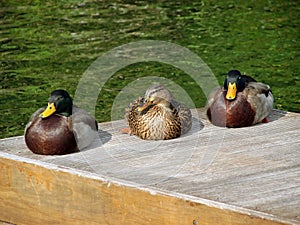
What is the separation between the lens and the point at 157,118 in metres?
5.46

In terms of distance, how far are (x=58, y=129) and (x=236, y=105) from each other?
4.19 feet

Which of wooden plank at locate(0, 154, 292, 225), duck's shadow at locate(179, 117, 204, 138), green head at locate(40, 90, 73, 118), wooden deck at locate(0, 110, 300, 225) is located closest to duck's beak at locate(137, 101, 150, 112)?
wooden deck at locate(0, 110, 300, 225)

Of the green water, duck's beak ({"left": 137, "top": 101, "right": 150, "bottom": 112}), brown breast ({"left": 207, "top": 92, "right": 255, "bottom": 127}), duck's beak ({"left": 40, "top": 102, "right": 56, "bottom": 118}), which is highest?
duck's beak ({"left": 40, "top": 102, "right": 56, "bottom": 118})

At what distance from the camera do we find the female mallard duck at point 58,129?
5.11 m

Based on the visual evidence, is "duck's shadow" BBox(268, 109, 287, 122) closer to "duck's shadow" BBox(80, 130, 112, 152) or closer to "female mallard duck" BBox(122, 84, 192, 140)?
"female mallard duck" BBox(122, 84, 192, 140)

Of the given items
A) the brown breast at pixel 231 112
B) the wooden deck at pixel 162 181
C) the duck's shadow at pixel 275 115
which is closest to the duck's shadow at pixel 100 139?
the wooden deck at pixel 162 181

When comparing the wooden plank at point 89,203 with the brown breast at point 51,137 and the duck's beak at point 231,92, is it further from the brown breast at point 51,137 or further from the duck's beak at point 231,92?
the duck's beak at point 231,92

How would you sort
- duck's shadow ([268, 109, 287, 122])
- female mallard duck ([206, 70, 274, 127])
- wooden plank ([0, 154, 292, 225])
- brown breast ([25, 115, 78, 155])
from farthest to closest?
duck's shadow ([268, 109, 287, 122])
female mallard duck ([206, 70, 274, 127])
brown breast ([25, 115, 78, 155])
wooden plank ([0, 154, 292, 225])

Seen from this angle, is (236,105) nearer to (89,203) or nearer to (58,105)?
(58,105)

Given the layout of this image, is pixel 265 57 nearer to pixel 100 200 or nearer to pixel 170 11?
pixel 170 11

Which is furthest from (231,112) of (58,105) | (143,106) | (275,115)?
(58,105)

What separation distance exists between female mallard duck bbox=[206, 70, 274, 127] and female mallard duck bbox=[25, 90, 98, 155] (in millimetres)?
945

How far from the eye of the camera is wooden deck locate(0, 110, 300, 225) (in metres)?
4.31

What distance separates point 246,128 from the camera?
5684 millimetres
